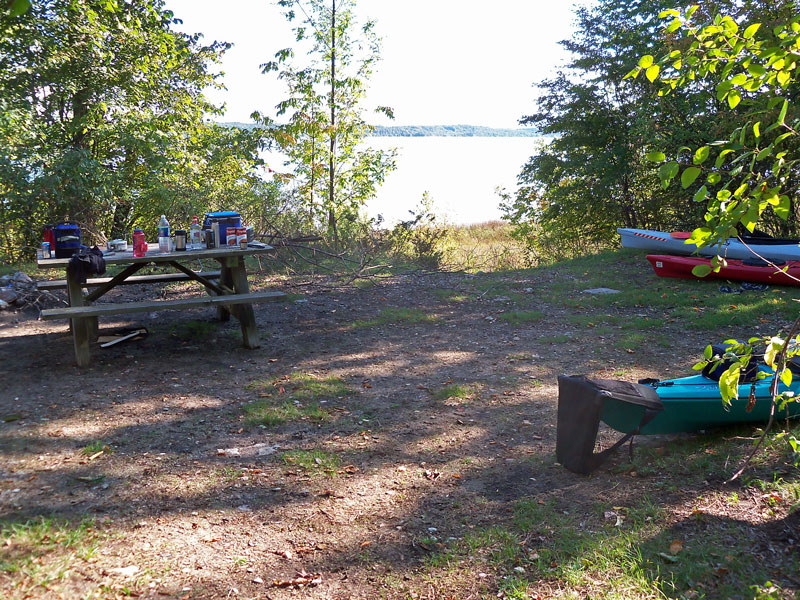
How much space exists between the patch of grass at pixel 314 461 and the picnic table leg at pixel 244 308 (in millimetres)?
2285

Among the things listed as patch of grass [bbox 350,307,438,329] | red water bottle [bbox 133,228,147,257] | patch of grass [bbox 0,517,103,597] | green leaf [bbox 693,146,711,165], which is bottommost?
patch of grass [bbox 0,517,103,597]

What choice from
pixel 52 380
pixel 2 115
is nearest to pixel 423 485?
pixel 52 380

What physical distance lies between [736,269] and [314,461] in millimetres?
6761

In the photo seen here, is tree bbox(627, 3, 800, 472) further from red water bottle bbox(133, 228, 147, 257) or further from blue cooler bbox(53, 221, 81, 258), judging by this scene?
blue cooler bbox(53, 221, 81, 258)

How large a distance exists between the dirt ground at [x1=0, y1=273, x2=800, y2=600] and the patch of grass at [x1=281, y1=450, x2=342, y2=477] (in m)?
0.02

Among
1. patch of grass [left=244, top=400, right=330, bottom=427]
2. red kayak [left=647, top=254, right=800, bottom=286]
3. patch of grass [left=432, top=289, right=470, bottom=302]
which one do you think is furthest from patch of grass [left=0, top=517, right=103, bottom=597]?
red kayak [left=647, top=254, right=800, bottom=286]

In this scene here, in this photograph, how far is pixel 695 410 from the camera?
11.7 ft

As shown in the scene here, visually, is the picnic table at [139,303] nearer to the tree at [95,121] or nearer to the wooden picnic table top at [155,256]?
the wooden picnic table top at [155,256]

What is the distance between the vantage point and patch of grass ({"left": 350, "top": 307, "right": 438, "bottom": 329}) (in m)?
6.87

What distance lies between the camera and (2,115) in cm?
801

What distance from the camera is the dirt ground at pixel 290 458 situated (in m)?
2.58

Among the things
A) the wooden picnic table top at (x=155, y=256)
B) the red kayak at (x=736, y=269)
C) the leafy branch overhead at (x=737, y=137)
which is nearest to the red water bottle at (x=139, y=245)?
the wooden picnic table top at (x=155, y=256)

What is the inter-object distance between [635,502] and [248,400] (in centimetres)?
272

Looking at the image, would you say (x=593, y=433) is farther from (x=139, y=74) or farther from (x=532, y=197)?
(x=532, y=197)
